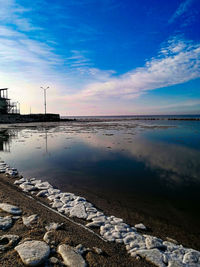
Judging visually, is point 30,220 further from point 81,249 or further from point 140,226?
point 140,226

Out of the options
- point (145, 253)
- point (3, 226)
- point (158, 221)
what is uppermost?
point (3, 226)

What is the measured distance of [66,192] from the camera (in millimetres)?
5785

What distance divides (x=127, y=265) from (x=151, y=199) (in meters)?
3.17

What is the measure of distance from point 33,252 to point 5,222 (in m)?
1.35

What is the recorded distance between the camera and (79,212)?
4.31m

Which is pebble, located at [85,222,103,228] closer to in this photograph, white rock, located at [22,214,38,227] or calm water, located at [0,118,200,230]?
white rock, located at [22,214,38,227]

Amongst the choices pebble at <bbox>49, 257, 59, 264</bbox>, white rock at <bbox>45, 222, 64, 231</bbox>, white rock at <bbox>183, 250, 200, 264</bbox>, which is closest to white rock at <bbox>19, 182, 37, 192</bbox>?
white rock at <bbox>45, 222, 64, 231</bbox>

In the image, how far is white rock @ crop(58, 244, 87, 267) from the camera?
2455 mm

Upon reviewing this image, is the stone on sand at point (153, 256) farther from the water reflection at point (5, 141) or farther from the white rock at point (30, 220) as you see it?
the water reflection at point (5, 141)

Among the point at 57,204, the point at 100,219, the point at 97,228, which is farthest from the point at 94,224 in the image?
the point at 57,204

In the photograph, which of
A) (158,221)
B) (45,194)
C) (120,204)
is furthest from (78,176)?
(158,221)

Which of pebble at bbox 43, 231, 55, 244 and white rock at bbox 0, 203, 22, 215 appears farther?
white rock at bbox 0, 203, 22, 215

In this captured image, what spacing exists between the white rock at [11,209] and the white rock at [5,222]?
10.3 inches

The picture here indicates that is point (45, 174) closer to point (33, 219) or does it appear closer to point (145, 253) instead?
point (33, 219)
